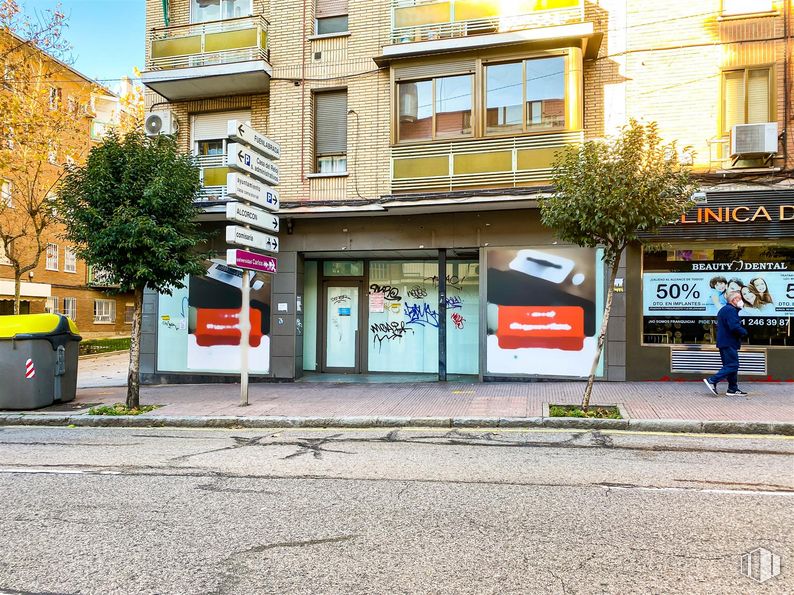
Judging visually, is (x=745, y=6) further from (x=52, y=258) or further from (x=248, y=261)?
(x=52, y=258)

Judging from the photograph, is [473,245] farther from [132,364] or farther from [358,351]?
[132,364]

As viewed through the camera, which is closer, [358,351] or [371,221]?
[371,221]

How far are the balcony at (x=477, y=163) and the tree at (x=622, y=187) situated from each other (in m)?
3.11

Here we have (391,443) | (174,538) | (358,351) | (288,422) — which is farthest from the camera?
(358,351)

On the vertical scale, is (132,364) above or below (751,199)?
below

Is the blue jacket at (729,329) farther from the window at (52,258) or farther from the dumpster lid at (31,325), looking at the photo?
the window at (52,258)

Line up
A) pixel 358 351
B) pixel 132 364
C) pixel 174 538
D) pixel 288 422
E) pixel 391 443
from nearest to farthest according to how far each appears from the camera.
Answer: pixel 174 538
pixel 391 443
pixel 288 422
pixel 132 364
pixel 358 351

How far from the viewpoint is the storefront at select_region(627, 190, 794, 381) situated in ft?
37.1

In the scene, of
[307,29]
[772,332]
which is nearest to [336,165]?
[307,29]

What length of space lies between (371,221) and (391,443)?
7.03 meters

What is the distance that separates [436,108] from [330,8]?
152 inches

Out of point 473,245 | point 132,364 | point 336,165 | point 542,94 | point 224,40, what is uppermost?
point 224,40

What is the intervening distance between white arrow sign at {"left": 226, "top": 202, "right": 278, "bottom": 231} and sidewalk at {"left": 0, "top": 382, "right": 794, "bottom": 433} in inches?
126

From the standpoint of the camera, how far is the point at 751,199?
1127 cm
